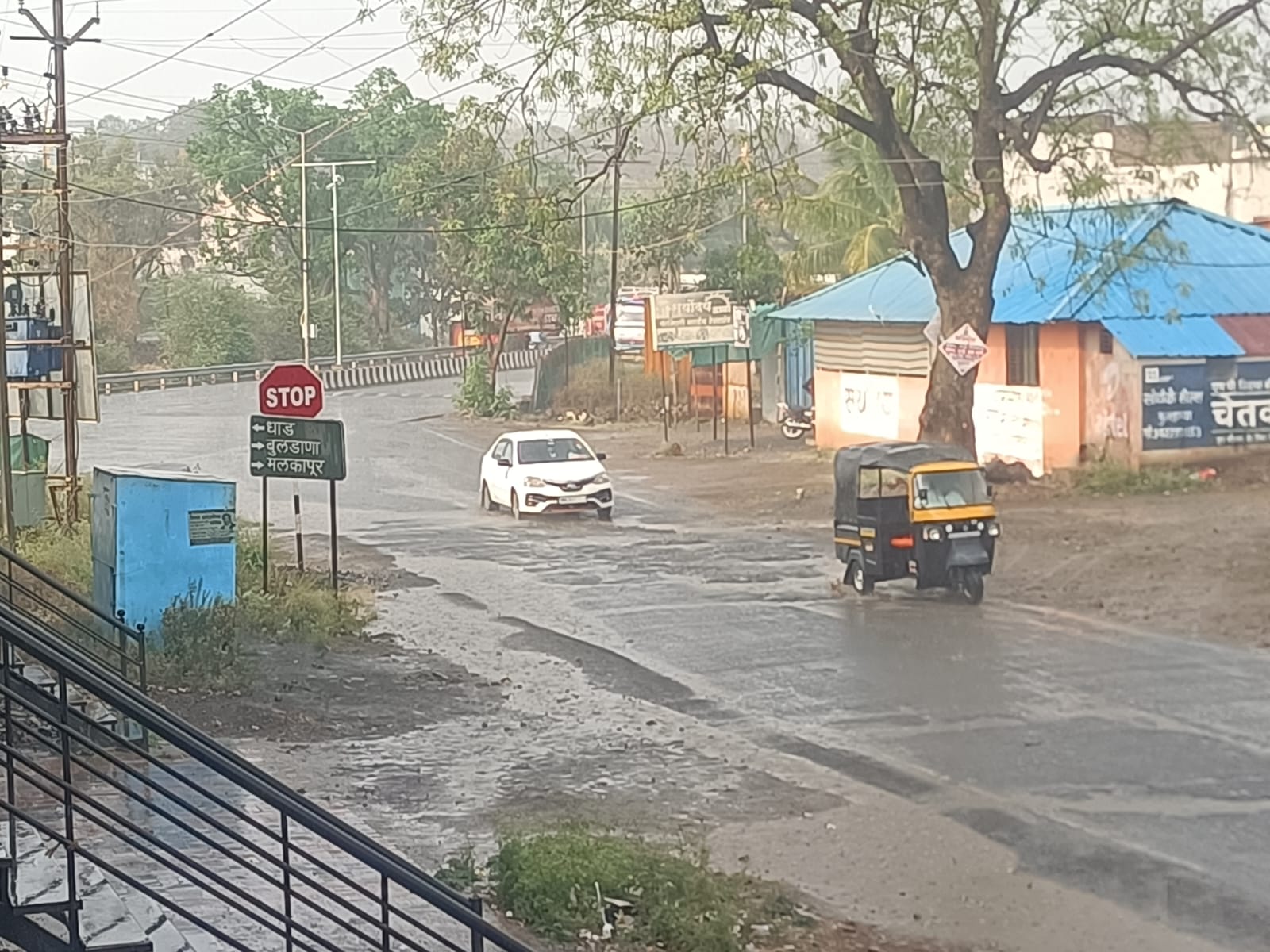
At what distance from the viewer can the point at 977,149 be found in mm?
27094

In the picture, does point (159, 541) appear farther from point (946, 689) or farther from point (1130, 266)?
point (1130, 266)

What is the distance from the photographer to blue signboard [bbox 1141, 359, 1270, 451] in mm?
27219

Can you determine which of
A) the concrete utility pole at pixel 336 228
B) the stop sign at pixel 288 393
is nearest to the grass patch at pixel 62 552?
the stop sign at pixel 288 393

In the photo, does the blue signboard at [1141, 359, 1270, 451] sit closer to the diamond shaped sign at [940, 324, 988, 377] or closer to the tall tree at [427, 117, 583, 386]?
the diamond shaped sign at [940, 324, 988, 377]

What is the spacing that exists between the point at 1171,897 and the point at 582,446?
20571 mm

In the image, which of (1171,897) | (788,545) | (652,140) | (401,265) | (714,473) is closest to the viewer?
(1171,897)

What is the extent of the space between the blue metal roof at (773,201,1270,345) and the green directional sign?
1340cm

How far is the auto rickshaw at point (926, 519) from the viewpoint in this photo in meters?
18.7

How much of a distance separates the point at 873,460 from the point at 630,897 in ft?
37.4

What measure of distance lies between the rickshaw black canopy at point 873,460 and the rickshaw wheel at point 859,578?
48cm

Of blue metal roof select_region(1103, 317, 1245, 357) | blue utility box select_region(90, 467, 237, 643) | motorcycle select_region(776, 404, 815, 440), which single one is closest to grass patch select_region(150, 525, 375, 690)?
blue utility box select_region(90, 467, 237, 643)

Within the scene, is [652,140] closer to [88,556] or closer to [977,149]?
[977,149]

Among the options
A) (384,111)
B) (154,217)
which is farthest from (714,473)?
(154,217)

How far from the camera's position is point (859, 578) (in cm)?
1981
